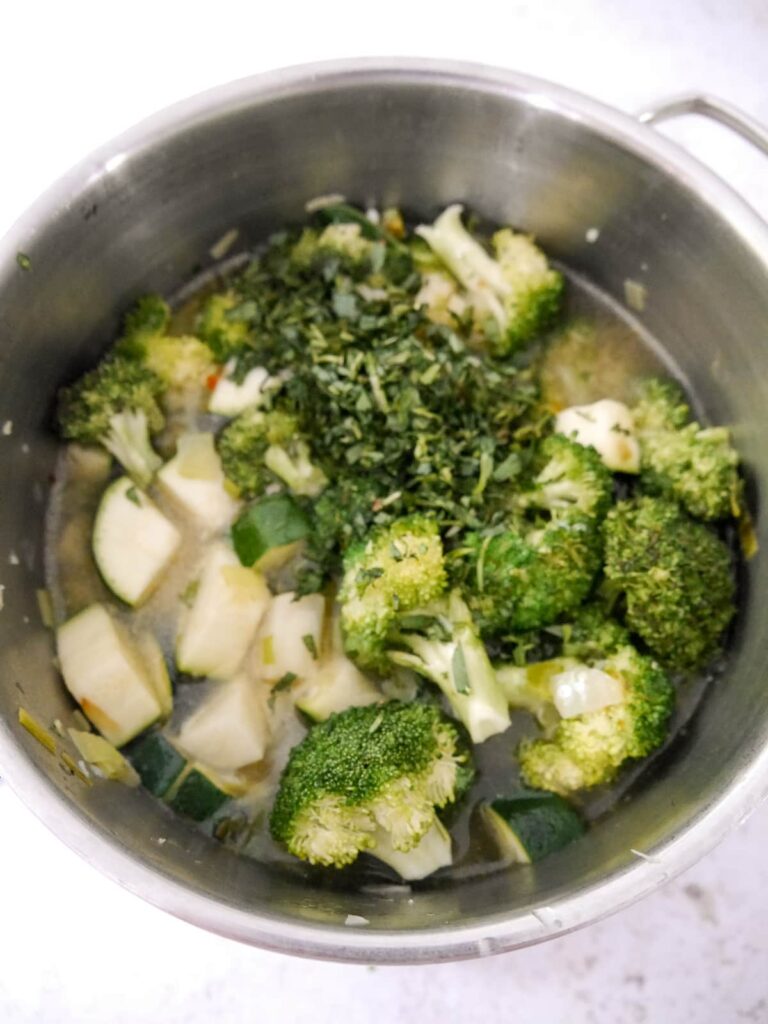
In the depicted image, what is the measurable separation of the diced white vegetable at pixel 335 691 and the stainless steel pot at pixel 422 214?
0.98 feet

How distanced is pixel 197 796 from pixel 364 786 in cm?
37

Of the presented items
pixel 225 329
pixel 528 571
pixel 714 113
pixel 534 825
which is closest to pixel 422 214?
pixel 225 329

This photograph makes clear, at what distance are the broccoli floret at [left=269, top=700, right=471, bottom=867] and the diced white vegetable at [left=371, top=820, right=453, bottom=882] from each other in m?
0.04

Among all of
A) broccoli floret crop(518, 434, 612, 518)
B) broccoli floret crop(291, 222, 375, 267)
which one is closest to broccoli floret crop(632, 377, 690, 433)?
broccoli floret crop(518, 434, 612, 518)

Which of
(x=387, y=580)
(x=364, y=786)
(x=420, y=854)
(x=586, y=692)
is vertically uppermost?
(x=387, y=580)

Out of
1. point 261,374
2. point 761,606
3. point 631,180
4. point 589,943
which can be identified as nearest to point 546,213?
point 631,180

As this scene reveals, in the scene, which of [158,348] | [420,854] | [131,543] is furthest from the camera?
[158,348]

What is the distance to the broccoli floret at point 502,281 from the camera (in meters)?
1.84

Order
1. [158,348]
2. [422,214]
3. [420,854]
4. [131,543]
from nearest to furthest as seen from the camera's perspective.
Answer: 1. [420,854]
2. [131,543]
3. [158,348]
4. [422,214]

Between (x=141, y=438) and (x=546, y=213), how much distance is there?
0.99 meters

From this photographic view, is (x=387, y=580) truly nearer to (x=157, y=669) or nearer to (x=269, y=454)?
(x=269, y=454)

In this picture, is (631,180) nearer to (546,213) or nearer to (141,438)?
(546,213)

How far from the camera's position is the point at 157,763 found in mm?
1627

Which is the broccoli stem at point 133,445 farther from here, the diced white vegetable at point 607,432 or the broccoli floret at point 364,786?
the diced white vegetable at point 607,432
